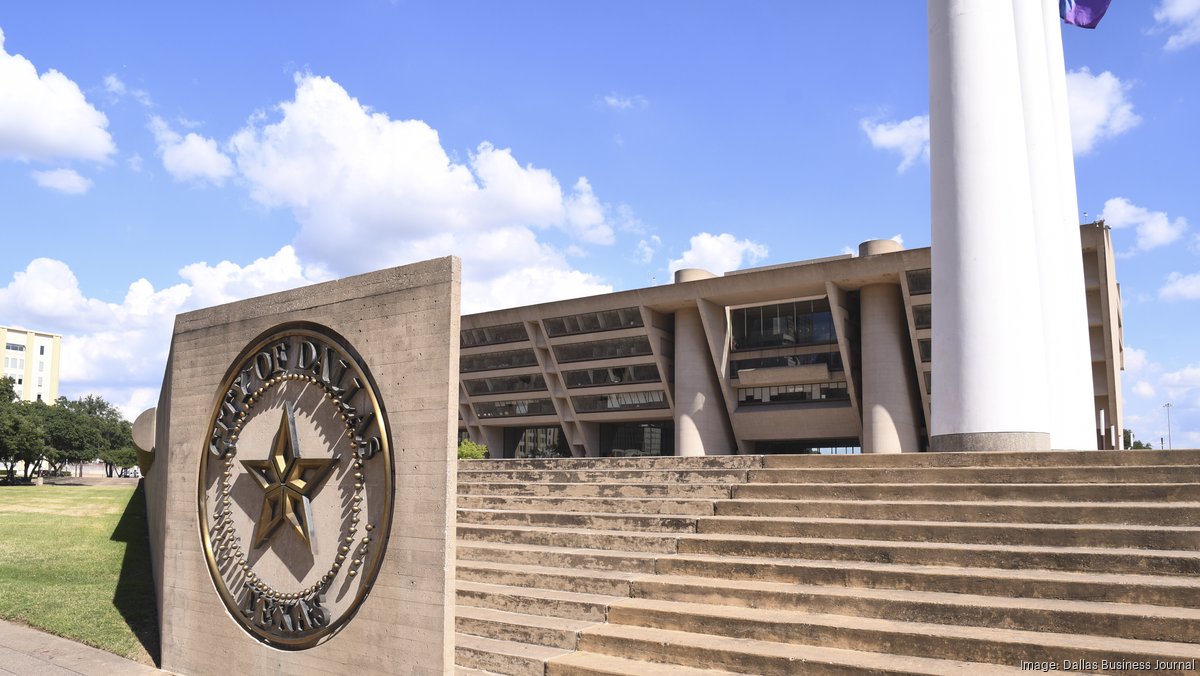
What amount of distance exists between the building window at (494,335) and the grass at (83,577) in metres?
31.4

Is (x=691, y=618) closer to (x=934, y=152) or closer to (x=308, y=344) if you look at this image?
(x=308, y=344)

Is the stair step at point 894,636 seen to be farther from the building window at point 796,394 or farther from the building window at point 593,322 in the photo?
the building window at point 593,322

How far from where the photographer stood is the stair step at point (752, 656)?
6881mm

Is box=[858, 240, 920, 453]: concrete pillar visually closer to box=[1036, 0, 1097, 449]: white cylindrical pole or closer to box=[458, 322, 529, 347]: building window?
box=[458, 322, 529, 347]: building window

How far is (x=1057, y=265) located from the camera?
52.6ft

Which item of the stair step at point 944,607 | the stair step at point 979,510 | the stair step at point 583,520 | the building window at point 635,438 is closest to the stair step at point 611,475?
the stair step at point 583,520

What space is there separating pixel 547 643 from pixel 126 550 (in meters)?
12.7

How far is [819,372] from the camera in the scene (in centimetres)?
4450

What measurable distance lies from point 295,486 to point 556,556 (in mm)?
3374

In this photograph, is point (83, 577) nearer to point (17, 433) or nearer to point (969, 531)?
point (969, 531)

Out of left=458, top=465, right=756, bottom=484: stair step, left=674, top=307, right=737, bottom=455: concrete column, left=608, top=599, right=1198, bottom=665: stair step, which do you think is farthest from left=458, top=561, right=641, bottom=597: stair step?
left=674, top=307, right=737, bottom=455: concrete column

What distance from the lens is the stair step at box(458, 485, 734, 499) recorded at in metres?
12.0

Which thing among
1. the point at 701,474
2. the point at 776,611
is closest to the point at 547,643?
the point at 776,611

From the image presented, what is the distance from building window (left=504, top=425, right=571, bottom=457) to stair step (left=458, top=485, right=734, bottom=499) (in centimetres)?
4394
